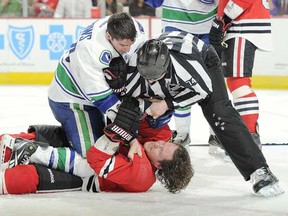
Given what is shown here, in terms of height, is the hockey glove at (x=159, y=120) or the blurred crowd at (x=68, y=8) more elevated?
the hockey glove at (x=159, y=120)

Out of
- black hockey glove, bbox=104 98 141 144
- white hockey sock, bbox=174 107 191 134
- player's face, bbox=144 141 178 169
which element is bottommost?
white hockey sock, bbox=174 107 191 134

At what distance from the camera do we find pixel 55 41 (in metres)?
8.01

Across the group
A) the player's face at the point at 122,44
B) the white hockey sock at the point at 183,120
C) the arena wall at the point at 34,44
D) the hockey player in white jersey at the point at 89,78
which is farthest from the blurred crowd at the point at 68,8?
the player's face at the point at 122,44

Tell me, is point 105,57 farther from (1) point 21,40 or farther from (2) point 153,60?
(1) point 21,40

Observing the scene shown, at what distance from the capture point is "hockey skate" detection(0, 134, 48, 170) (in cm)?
327

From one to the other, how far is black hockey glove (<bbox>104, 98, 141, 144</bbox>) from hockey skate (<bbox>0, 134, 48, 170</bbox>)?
1.36ft

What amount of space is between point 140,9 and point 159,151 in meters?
5.13

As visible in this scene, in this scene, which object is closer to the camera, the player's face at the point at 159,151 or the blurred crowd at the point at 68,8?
the player's face at the point at 159,151

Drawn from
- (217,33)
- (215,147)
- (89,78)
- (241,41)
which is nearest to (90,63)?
(89,78)

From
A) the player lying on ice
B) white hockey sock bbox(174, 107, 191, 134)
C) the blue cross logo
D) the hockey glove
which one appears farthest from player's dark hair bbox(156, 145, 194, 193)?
the blue cross logo

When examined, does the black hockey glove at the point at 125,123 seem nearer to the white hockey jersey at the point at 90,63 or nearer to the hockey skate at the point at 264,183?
the white hockey jersey at the point at 90,63

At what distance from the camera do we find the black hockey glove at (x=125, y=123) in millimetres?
3061

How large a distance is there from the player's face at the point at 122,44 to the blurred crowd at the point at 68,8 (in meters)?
4.97

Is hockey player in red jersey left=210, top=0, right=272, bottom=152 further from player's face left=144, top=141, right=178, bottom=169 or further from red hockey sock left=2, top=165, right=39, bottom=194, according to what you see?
red hockey sock left=2, top=165, right=39, bottom=194
